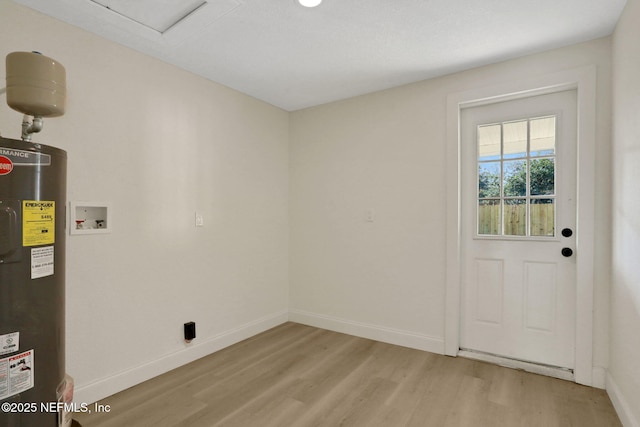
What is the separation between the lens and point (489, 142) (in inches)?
109

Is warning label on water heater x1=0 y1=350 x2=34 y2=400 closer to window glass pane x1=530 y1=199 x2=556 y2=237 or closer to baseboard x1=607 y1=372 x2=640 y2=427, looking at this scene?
baseboard x1=607 y1=372 x2=640 y2=427

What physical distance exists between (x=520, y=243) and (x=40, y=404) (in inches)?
121

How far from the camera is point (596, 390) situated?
2.21 m

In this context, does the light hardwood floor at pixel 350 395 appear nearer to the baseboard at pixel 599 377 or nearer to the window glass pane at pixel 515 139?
the baseboard at pixel 599 377

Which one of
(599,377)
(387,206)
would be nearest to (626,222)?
(599,377)

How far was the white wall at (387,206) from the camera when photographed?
2330 mm

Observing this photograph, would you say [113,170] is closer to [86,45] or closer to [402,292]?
[86,45]

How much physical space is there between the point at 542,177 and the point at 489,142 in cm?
50

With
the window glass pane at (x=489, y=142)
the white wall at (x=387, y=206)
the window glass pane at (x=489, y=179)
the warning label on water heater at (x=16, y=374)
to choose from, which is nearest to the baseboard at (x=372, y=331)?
the white wall at (x=387, y=206)

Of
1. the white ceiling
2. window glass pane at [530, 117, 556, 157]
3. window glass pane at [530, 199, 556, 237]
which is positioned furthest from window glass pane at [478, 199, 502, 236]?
the white ceiling

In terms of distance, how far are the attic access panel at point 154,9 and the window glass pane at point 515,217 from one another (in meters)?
2.66

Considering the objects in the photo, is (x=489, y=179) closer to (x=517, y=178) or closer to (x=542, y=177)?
(x=517, y=178)

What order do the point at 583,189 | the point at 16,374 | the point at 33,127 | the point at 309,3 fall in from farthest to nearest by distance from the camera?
the point at 583,189 → the point at 309,3 → the point at 33,127 → the point at 16,374

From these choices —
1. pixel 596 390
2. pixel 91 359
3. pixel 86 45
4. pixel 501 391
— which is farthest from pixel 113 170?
pixel 596 390
